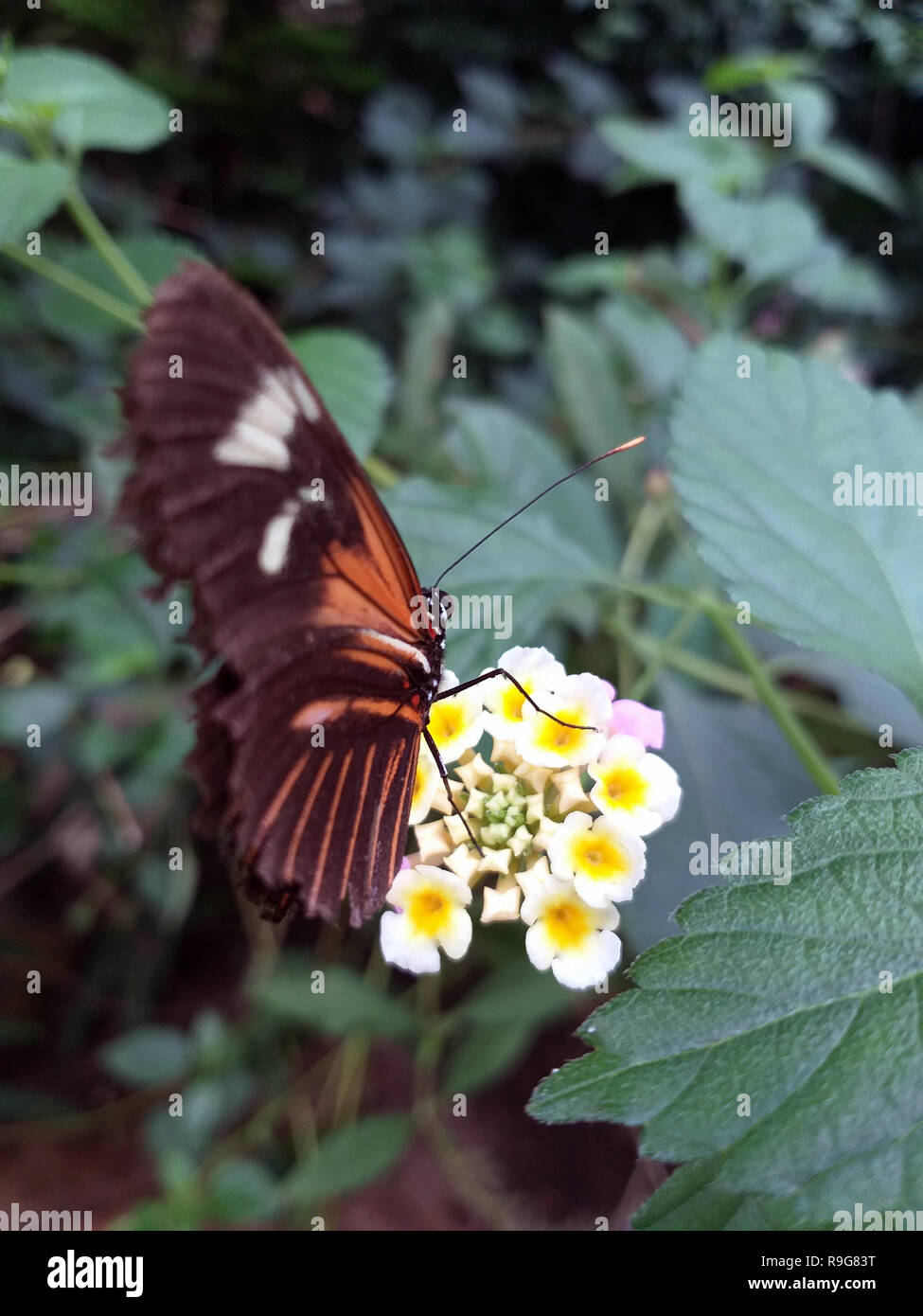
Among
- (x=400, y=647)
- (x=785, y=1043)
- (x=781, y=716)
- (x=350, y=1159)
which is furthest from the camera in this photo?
(x=350, y=1159)

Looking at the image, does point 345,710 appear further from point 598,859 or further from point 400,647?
point 598,859

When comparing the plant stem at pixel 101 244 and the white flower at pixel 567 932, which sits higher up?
the plant stem at pixel 101 244

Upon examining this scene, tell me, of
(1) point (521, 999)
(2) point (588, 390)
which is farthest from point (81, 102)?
(1) point (521, 999)

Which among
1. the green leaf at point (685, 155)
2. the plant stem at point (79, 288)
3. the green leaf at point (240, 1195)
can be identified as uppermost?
the green leaf at point (685, 155)

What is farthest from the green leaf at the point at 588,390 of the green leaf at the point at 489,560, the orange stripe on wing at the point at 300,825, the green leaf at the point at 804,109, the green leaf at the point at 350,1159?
the green leaf at the point at 350,1159

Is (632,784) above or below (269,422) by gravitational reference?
below

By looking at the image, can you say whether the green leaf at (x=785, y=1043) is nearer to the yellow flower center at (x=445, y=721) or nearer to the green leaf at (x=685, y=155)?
the yellow flower center at (x=445, y=721)

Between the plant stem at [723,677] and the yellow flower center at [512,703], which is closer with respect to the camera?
the yellow flower center at [512,703]
